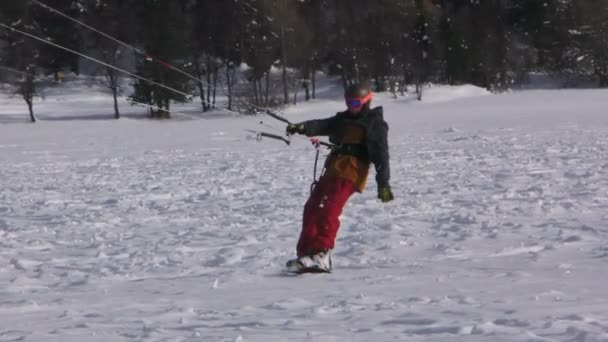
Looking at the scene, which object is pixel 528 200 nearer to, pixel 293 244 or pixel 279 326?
pixel 293 244

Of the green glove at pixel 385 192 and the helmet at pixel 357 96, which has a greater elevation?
the helmet at pixel 357 96

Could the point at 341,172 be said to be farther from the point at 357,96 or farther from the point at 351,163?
the point at 357,96

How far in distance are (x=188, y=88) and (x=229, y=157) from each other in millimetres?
27829

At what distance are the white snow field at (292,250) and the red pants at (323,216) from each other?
0.26m

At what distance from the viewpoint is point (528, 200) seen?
997 centimetres

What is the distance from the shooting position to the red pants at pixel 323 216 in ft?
21.1

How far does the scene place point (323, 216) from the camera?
6473 millimetres

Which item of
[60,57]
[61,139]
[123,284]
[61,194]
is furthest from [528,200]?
[60,57]

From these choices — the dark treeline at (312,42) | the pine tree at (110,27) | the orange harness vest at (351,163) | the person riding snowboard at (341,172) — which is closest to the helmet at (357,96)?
the person riding snowboard at (341,172)

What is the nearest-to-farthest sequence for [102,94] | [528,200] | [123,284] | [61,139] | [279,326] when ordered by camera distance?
[279,326] < [123,284] < [528,200] < [61,139] < [102,94]

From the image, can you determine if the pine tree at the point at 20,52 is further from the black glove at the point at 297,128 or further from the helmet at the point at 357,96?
the helmet at the point at 357,96

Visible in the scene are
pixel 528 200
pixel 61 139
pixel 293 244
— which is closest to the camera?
pixel 293 244

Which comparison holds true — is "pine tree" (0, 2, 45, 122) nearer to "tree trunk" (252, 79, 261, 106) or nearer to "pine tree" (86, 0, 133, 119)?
"pine tree" (86, 0, 133, 119)

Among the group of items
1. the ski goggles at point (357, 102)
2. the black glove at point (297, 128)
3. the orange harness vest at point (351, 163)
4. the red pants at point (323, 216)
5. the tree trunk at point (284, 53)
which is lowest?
the red pants at point (323, 216)
